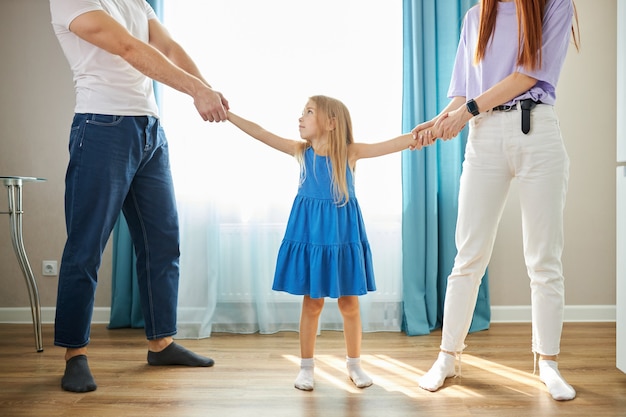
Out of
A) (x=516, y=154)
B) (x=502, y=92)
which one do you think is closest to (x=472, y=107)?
(x=502, y=92)

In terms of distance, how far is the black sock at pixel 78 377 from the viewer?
77.0 inches

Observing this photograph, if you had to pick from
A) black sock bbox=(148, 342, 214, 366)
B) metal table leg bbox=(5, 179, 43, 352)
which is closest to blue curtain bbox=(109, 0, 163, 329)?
metal table leg bbox=(5, 179, 43, 352)

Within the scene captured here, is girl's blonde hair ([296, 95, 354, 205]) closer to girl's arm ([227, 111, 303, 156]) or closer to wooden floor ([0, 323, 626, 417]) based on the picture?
girl's arm ([227, 111, 303, 156])

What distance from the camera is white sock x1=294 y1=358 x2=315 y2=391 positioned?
6.49ft

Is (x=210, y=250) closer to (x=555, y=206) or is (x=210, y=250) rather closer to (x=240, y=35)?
(x=240, y=35)

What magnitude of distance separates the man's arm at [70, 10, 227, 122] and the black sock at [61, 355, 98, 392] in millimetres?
995

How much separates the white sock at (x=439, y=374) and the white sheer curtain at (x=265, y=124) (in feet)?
3.01

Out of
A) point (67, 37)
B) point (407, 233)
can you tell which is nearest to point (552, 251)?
point (407, 233)

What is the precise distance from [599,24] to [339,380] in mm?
2396

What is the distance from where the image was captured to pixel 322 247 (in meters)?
Answer: 2.01

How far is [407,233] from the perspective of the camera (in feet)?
9.59

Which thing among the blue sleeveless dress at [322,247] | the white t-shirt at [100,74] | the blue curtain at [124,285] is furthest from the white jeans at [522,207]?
the blue curtain at [124,285]

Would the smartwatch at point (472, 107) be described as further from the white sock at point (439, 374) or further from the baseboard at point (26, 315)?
the baseboard at point (26, 315)

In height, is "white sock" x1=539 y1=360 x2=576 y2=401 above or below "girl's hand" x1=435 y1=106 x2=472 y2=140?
below
